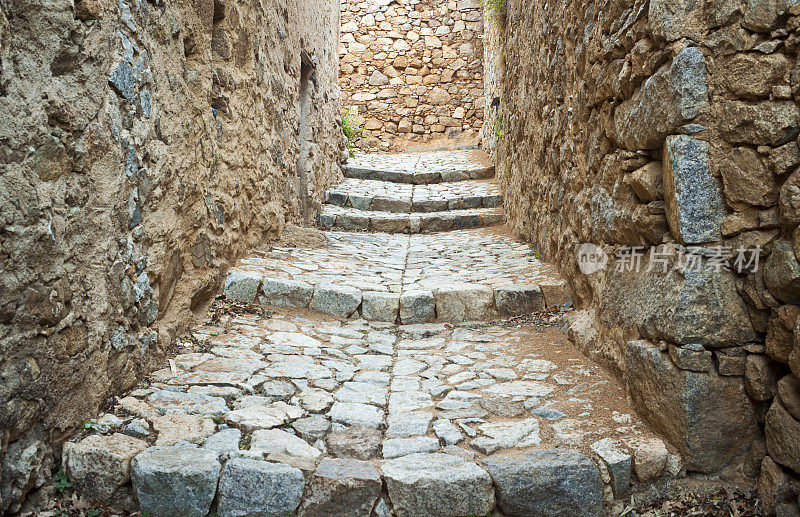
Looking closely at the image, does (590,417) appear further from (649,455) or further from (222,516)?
(222,516)

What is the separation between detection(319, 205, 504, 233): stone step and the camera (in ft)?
22.9

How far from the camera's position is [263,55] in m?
4.99

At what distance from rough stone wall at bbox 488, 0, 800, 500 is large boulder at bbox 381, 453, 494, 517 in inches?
30.0

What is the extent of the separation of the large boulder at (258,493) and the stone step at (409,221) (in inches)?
Result: 202

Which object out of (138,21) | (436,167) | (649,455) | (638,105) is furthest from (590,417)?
(436,167)

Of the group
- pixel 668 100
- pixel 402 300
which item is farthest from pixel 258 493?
pixel 402 300

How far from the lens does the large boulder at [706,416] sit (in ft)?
6.57

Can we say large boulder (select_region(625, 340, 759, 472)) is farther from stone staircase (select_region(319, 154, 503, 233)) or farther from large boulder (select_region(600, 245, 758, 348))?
stone staircase (select_region(319, 154, 503, 233))

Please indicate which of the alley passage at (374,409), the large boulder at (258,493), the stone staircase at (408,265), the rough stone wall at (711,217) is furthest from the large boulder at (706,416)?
the stone staircase at (408,265)

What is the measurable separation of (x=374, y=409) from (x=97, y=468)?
1.12m

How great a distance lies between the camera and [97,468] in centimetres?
198

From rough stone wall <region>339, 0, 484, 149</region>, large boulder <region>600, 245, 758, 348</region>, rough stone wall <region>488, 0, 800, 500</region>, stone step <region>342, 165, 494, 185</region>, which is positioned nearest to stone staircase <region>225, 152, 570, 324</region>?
stone step <region>342, 165, 494, 185</region>

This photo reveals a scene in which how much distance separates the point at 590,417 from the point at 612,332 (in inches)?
19.4

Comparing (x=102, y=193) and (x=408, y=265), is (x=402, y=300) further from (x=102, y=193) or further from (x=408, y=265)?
(x=102, y=193)
